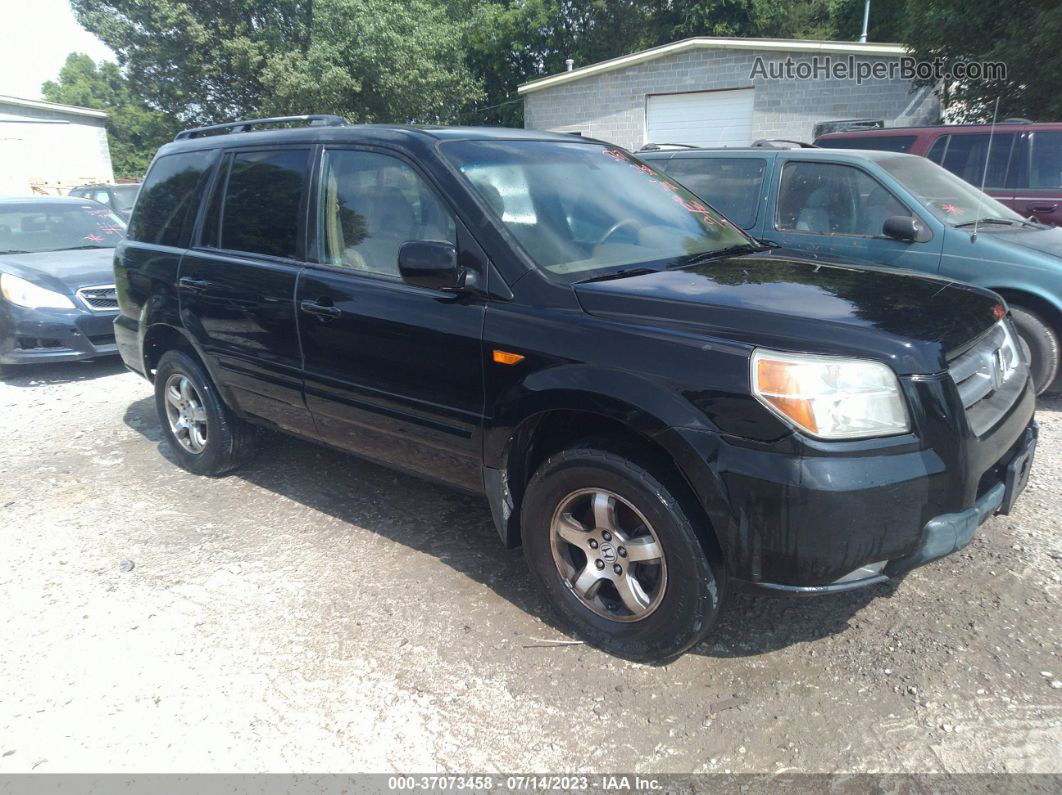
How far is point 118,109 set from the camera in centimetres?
6544

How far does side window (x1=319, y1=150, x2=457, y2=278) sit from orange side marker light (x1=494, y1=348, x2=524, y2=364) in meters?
0.57

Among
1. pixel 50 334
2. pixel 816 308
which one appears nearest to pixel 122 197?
pixel 50 334

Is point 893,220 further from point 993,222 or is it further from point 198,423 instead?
point 198,423

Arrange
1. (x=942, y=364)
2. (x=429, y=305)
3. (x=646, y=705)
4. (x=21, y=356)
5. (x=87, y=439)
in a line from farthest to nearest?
(x=21, y=356) → (x=87, y=439) → (x=429, y=305) → (x=646, y=705) → (x=942, y=364)

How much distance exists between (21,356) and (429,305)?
5792mm

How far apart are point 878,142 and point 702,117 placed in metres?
11.4

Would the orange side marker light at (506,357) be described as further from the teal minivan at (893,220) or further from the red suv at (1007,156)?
the red suv at (1007,156)

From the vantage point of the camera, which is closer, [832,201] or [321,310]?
[321,310]

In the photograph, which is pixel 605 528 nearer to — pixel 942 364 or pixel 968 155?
pixel 942 364

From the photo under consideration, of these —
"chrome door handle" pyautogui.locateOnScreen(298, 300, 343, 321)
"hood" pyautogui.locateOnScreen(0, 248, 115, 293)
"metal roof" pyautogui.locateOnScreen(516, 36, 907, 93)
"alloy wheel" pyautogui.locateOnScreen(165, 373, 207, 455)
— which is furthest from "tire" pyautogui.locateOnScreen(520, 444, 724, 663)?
"metal roof" pyautogui.locateOnScreen(516, 36, 907, 93)

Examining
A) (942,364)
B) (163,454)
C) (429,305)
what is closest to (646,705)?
(942,364)

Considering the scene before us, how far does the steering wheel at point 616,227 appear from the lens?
3.42 meters

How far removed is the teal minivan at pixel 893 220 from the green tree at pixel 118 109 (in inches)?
1066

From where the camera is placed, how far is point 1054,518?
154 inches
